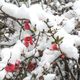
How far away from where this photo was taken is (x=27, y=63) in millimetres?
2227

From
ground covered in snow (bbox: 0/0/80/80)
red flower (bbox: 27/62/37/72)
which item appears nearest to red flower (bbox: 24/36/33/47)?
ground covered in snow (bbox: 0/0/80/80)

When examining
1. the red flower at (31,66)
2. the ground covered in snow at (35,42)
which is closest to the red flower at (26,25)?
the ground covered in snow at (35,42)

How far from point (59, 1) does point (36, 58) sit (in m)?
2.79

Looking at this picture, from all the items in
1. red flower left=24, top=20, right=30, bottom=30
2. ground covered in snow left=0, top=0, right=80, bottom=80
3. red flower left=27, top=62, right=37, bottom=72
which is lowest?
red flower left=27, top=62, right=37, bottom=72

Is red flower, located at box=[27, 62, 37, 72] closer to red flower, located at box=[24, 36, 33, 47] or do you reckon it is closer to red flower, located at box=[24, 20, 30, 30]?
red flower, located at box=[24, 36, 33, 47]

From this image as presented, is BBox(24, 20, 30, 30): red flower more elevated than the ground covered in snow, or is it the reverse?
BBox(24, 20, 30, 30): red flower

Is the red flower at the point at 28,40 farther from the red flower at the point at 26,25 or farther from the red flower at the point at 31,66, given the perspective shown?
the red flower at the point at 31,66

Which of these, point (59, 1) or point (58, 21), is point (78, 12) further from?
point (59, 1)

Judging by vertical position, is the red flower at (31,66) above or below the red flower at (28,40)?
below

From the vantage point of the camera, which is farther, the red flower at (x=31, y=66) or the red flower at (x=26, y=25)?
the red flower at (x=31, y=66)

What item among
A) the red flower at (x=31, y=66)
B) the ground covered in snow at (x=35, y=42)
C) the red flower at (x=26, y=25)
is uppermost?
the red flower at (x=26, y=25)

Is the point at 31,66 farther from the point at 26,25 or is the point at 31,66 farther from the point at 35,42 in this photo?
the point at 26,25

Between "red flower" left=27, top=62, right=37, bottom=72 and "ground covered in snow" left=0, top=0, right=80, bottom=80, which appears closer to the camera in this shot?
"ground covered in snow" left=0, top=0, right=80, bottom=80

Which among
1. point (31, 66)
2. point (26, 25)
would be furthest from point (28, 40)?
point (31, 66)
